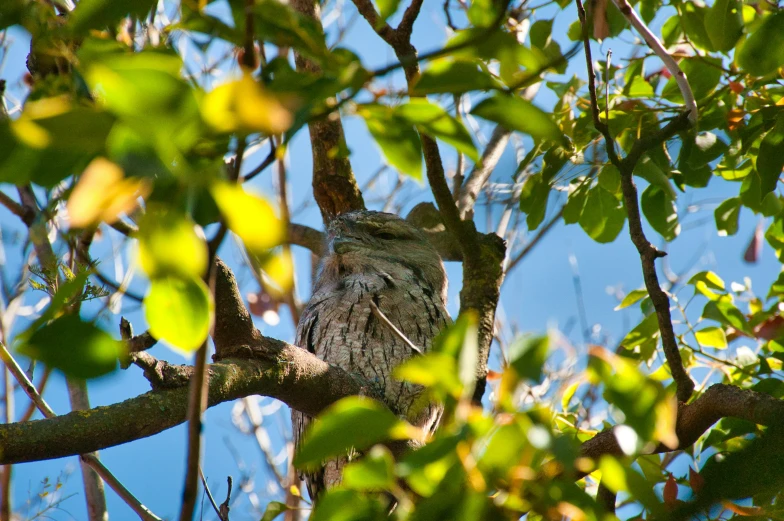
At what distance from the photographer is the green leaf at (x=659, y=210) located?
211 centimetres

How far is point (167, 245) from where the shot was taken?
44 cm

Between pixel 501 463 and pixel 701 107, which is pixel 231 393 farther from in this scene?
pixel 701 107

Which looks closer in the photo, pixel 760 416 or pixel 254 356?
pixel 760 416

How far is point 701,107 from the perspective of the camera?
1.91 meters

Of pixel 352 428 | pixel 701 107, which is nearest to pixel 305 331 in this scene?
pixel 701 107

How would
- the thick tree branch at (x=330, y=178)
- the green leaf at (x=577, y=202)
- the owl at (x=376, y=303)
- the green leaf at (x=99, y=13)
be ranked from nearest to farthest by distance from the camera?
the green leaf at (x=99, y=13) < the green leaf at (x=577, y=202) < the owl at (x=376, y=303) < the thick tree branch at (x=330, y=178)

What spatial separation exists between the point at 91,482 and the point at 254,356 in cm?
156

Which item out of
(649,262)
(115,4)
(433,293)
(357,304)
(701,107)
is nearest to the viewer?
(115,4)

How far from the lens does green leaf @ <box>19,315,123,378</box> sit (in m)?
0.49

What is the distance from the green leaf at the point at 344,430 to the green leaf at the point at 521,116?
257mm

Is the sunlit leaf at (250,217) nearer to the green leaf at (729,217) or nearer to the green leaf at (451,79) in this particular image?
the green leaf at (451,79)

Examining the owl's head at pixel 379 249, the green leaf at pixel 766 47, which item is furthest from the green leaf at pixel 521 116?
the owl's head at pixel 379 249

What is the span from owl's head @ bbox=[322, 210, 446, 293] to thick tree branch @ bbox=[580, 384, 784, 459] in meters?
1.50

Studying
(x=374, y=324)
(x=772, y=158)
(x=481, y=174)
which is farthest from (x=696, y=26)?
(x=481, y=174)
